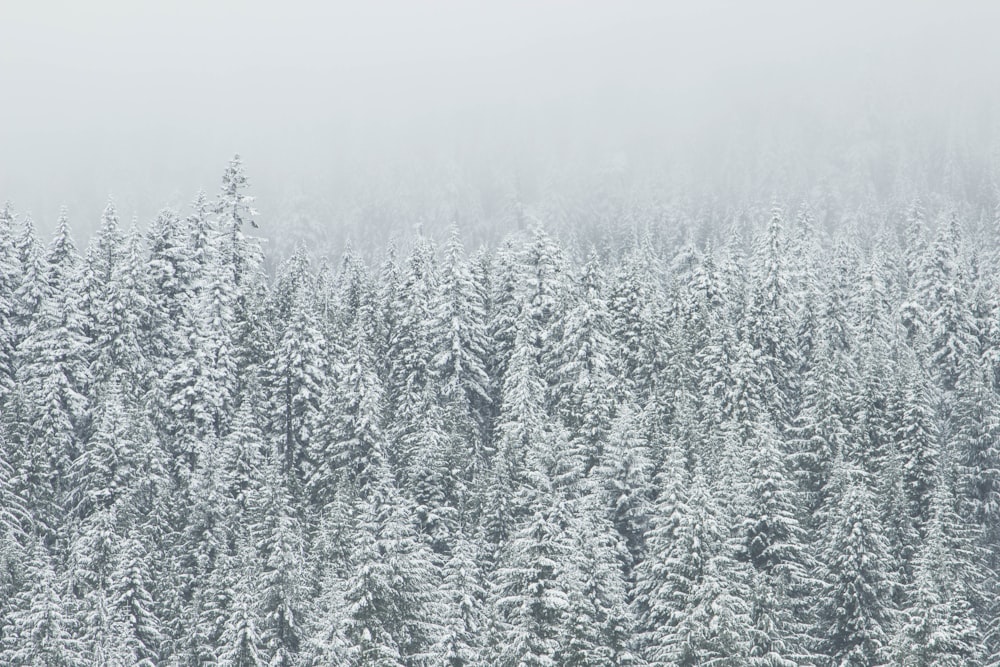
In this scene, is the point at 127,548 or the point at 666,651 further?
the point at 127,548

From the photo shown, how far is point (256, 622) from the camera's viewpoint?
3675 cm

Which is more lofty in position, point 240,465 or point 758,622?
point 240,465

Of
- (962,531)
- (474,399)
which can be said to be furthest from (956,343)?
(474,399)

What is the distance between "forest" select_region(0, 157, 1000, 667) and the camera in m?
34.1

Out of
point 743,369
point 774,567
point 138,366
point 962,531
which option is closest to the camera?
point 774,567

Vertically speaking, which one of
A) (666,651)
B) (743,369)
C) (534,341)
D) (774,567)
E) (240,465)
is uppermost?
(534,341)

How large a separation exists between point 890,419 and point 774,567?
14.9 metres

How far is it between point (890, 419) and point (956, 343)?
1664 centimetres

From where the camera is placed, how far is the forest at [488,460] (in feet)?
112

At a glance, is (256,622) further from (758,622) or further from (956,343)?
(956,343)

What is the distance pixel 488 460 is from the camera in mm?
53844

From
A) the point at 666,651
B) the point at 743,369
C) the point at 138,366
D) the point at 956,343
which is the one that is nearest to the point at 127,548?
the point at 138,366

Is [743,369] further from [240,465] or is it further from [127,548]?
[127,548]

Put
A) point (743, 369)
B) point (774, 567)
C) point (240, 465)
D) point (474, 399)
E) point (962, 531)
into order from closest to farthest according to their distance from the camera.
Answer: point (774, 567) → point (962, 531) → point (240, 465) → point (743, 369) → point (474, 399)
